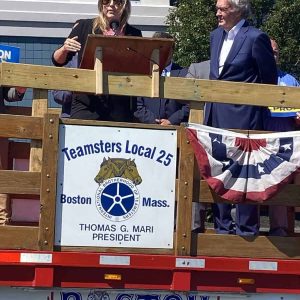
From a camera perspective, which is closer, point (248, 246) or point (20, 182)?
point (20, 182)

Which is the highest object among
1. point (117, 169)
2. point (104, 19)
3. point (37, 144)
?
point (104, 19)

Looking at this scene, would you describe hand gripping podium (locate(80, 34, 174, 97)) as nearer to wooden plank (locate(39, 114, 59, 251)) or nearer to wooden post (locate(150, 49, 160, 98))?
wooden post (locate(150, 49, 160, 98))

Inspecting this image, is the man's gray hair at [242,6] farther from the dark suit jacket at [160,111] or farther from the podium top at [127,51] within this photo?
the podium top at [127,51]

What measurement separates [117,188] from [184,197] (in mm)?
430

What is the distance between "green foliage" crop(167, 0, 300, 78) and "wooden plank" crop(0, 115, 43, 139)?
9.35m

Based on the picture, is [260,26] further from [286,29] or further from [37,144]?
[37,144]

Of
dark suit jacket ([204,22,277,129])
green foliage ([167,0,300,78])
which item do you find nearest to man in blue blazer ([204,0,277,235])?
dark suit jacket ([204,22,277,129])

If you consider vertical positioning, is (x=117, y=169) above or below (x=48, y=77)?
below

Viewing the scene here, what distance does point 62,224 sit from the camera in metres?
4.97

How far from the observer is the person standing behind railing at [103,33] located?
220 inches

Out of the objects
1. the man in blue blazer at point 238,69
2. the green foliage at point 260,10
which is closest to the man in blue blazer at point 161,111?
the man in blue blazer at point 238,69

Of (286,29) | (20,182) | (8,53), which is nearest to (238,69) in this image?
(20,182)

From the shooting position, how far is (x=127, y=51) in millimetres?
5008

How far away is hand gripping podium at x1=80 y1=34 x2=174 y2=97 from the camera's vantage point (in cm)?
495
